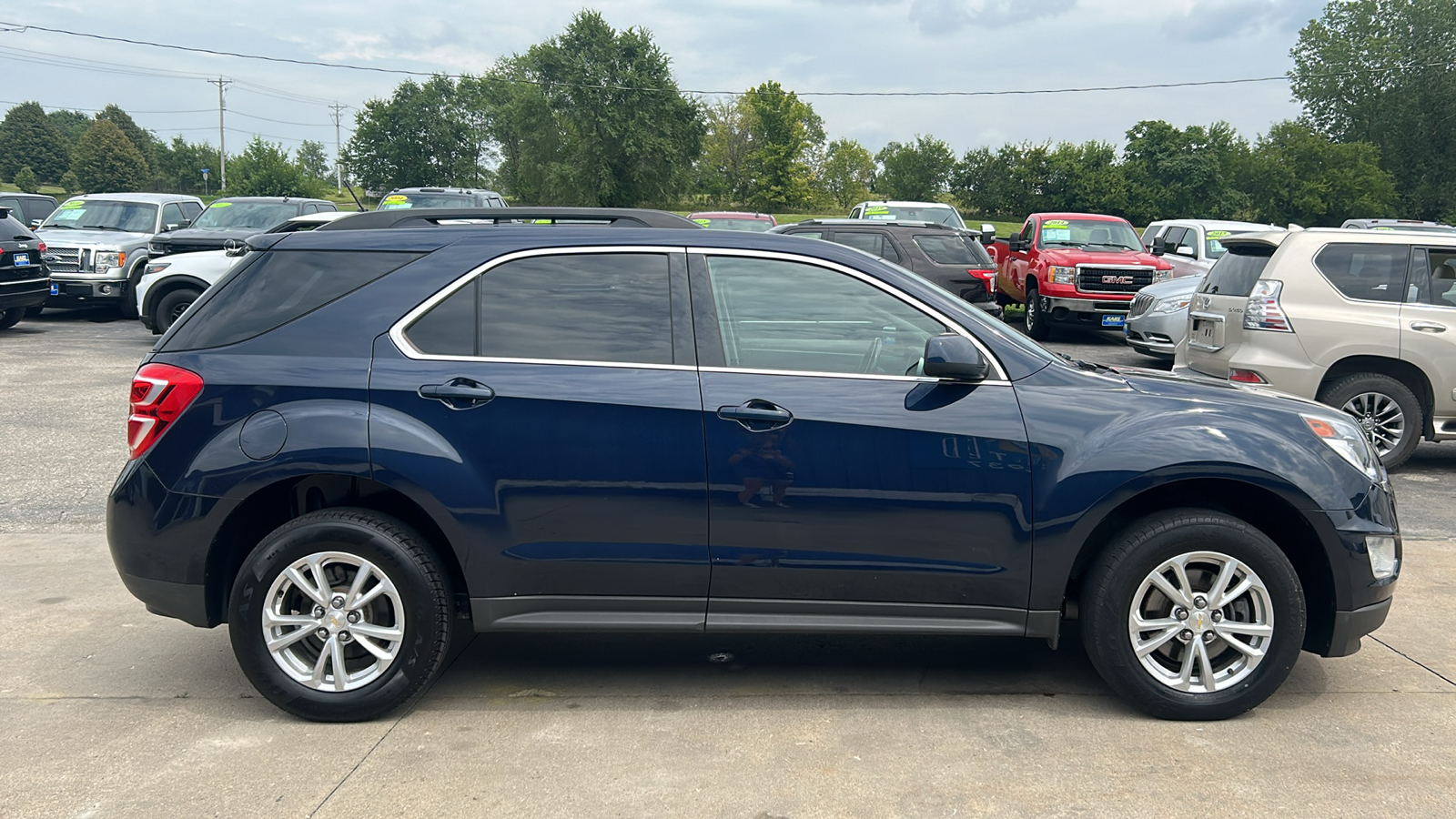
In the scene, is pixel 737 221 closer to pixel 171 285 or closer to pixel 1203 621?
pixel 171 285

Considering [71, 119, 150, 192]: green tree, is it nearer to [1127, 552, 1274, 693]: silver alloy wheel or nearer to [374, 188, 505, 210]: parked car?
[374, 188, 505, 210]: parked car

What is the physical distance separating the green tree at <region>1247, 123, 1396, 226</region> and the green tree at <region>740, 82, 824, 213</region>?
37341 millimetres

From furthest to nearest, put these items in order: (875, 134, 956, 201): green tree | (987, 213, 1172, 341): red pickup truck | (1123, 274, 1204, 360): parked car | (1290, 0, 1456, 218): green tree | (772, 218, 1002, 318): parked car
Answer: (875, 134, 956, 201): green tree, (1290, 0, 1456, 218): green tree, (987, 213, 1172, 341): red pickup truck, (772, 218, 1002, 318): parked car, (1123, 274, 1204, 360): parked car

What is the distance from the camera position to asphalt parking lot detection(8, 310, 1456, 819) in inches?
131

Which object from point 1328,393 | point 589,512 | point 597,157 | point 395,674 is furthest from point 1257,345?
point 597,157

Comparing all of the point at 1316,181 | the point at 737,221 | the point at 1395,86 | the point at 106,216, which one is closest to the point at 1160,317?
the point at 737,221

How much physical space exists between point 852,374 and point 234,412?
221 centimetres

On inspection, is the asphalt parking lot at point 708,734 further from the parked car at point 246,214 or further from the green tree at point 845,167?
the green tree at point 845,167

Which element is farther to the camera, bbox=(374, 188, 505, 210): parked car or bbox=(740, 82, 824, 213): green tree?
bbox=(740, 82, 824, 213): green tree

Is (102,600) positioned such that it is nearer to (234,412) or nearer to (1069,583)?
(234,412)

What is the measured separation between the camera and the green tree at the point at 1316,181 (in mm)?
64562

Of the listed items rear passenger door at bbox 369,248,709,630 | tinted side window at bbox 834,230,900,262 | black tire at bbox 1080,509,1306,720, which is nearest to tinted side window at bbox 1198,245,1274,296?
black tire at bbox 1080,509,1306,720

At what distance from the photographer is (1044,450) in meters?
3.80

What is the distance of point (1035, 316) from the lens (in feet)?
58.3
